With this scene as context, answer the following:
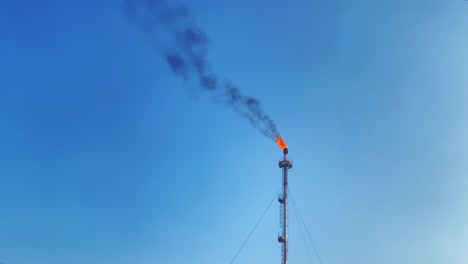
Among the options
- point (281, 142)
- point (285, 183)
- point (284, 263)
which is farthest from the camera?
point (281, 142)

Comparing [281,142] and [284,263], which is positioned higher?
[281,142]

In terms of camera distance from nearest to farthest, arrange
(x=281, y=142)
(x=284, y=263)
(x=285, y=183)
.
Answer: (x=284, y=263), (x=285, y=183), (x=281, y=142)

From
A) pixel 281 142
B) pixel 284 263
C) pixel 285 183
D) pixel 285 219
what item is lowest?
pixel 284 263

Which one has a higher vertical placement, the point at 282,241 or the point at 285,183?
the point at 285,183

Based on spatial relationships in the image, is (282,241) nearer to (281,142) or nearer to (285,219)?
(285,219)

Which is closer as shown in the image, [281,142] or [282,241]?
[282,241]

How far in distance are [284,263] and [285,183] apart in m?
8.65

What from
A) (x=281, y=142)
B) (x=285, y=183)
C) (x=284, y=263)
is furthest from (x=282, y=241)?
(x=281, y=142)

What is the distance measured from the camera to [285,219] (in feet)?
157

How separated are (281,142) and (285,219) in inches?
385

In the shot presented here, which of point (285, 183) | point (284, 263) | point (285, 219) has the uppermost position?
point (285, 183)

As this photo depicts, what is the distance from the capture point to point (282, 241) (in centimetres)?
4678

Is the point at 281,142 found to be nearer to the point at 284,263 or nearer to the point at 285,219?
the point at 285,219

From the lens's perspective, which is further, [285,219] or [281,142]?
[281,142]
